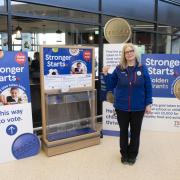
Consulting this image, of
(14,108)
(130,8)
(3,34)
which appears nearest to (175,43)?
(130,8)

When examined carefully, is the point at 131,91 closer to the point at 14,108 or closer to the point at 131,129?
the point at 131,129

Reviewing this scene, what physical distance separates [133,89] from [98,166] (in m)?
0.98

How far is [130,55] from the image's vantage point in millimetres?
2840

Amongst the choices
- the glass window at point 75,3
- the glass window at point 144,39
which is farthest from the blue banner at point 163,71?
the glass window at point 75,3

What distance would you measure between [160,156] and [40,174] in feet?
4.97

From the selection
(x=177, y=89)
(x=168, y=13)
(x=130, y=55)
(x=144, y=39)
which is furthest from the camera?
(x=168, y=13)

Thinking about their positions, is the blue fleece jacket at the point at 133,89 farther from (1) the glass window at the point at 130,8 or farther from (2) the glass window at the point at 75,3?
(1) the glass window at the point at 130,8

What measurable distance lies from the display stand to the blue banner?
1.10m

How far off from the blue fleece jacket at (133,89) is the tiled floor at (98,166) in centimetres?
70

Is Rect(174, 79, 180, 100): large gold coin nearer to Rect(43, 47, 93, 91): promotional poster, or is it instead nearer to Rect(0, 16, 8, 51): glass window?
Rect(43, 47, 93, 91): promotional poster

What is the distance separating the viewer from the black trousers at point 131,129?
2924 mm

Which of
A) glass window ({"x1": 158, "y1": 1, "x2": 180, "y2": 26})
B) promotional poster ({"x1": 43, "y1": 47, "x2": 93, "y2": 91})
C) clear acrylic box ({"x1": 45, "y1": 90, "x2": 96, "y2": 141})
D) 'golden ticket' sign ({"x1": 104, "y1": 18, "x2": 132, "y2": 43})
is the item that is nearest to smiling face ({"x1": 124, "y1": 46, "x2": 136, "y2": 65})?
promotional poster ({"x1": 43, "y1": 47, "x2": 93, "y2": 91})

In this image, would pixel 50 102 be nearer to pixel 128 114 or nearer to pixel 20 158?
pixel 20 158

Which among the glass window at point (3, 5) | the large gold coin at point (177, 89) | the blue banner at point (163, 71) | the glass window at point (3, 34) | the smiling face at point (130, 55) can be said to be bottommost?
the large gold coin at point (177, 89)
